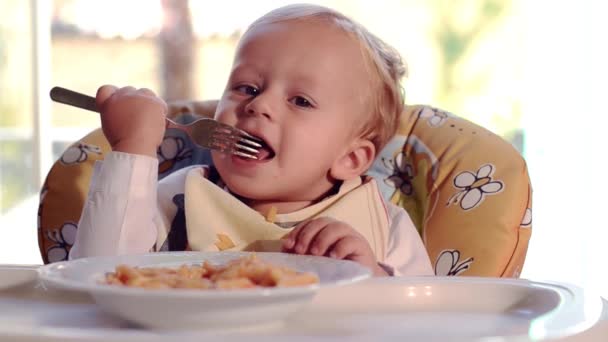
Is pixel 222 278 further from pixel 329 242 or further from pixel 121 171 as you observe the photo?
pixel 121 171

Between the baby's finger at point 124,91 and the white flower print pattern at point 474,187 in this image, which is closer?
the baby's finger at point 124,91

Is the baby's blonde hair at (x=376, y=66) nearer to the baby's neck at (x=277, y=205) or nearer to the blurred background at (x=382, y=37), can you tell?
the baby's neck at (x=277, y=205)

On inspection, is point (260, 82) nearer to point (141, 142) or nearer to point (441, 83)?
point (141, 142)

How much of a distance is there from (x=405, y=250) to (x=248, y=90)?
0.37 m

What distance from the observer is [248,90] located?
139cm

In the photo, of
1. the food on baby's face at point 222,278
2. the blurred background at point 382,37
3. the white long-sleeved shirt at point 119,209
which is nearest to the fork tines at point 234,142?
the white long-sleeved shirt at point 119,209

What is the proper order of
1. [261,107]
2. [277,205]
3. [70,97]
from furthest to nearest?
[277,205], [261,107], [70,97]

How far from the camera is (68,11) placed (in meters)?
5.02

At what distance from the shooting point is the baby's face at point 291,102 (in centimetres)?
135

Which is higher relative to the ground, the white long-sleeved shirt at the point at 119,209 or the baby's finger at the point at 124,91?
the baby's finger at the point at 124,91

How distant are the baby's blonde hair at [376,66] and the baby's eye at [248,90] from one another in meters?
0.13

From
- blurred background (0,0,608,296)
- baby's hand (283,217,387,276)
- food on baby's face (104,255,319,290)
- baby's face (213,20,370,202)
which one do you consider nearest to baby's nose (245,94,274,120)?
baby's face (213,20,370,202)

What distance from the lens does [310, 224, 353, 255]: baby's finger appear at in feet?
3.65

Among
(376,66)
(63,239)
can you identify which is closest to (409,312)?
(376,66)
